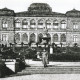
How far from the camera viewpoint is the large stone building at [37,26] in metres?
55.5

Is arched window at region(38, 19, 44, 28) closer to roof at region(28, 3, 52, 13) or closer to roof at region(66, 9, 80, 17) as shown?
roof at region(28, 3, 52, 13)

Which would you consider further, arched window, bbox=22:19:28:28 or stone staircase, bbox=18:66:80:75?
arched window, bbox=22:19:28:28

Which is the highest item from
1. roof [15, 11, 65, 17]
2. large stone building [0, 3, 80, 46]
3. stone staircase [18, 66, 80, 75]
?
roof [15, 11, 65, 17]

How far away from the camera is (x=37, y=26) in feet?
186

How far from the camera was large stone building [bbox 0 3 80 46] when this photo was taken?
55500 millimetres

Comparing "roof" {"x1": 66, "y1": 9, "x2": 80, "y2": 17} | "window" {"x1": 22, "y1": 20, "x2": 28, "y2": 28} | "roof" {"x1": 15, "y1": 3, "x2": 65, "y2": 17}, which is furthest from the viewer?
"window" {"x1": 22, "y1": 20, "x2": 28, "y2": 28}

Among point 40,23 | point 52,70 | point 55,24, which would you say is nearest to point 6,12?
point 40,23

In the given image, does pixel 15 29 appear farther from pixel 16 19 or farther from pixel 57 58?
pixel 57 58

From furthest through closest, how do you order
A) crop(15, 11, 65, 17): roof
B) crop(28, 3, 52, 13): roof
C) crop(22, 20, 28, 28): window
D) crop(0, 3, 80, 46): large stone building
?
1. crop(28, 3, 52, 13): roof
2. crop(22, 20, 28, 28): window
3. crop(15, 11, 65, 17): roof
4. crop(0, 3, 80, 46): large stone building

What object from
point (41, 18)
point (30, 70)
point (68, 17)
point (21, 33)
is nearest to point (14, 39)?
point (21, 33)

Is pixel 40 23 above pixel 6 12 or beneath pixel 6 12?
beneath

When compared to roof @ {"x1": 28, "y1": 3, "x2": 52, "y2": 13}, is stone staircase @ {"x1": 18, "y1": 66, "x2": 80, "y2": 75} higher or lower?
lower

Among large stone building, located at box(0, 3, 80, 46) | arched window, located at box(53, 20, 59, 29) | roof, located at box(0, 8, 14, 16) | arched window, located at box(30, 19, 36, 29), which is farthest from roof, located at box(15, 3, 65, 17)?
arched window, located at box(53, 20, 59, 29)

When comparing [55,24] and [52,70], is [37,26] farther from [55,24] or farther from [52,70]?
[52,70]
